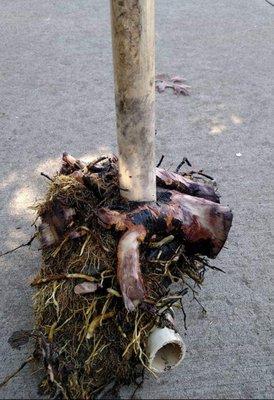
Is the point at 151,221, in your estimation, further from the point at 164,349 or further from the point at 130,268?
the point at 164,349

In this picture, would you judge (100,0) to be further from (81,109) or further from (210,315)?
(210,315)

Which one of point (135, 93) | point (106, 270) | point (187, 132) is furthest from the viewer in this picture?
point (187, 132)

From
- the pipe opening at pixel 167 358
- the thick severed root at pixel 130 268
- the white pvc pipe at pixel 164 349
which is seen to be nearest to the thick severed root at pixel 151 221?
the thick severed root at pixel 130 268

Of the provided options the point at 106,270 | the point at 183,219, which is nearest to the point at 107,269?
the point at 106,270

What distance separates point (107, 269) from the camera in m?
1.88

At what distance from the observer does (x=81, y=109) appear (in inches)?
145

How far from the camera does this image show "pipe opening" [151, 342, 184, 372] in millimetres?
1880

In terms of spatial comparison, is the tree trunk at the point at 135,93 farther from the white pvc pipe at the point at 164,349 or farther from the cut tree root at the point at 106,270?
the white pvc pipe at the point at 164,349

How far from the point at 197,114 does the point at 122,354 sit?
7.45 feet

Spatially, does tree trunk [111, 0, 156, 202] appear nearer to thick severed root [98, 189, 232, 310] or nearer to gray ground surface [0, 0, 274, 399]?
thick severed root [98, 189, 232, 310]

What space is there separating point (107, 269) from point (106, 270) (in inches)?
0.4

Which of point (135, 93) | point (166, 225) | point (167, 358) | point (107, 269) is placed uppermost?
point (135, 93)

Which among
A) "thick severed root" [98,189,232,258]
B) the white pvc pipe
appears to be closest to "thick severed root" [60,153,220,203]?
"thick severed root" [98,189,232,258]

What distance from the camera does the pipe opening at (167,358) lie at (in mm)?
1880
